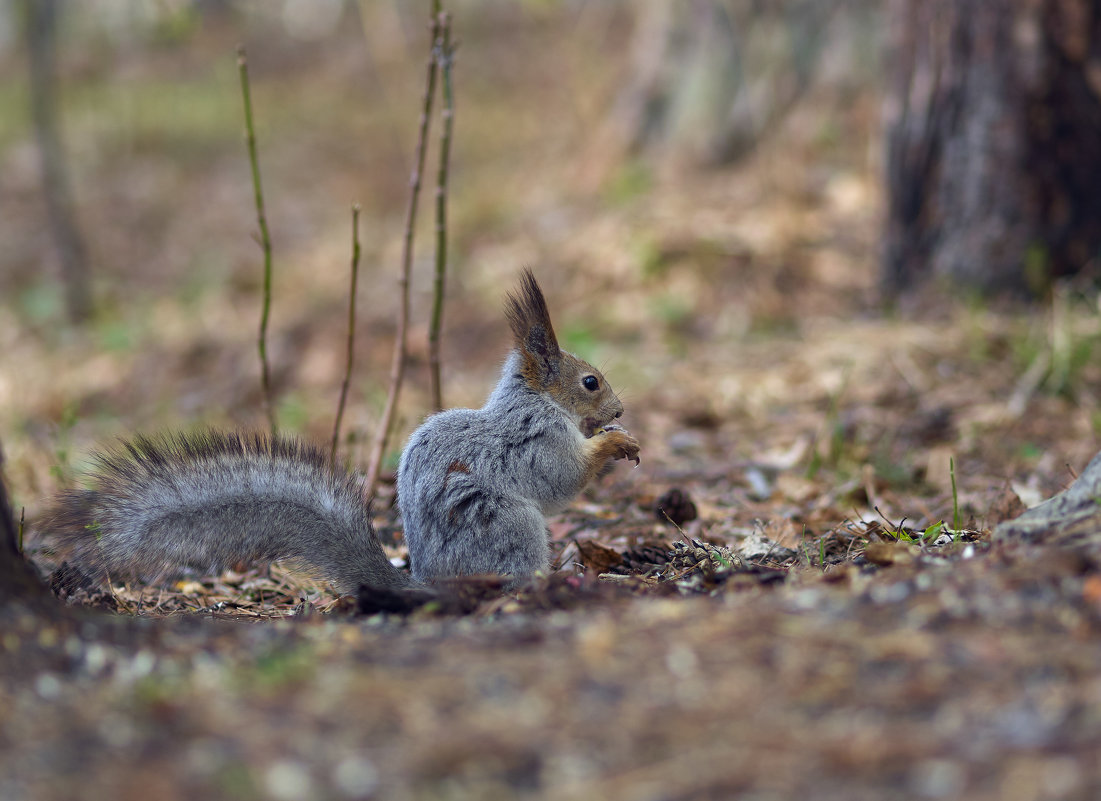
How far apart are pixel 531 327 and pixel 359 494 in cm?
77

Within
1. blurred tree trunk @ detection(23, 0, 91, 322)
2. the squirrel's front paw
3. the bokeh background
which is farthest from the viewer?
blurred tree trunk @ detection(23, 0, 91, 322)

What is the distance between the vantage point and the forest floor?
4.92 feet

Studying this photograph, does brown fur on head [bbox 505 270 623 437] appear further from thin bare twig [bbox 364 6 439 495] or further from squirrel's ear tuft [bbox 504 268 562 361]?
thin bare twig [bbox 364 6 439 495]

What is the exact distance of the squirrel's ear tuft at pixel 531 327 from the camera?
3.20 metres

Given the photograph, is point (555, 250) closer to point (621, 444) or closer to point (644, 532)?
point (644, 532)

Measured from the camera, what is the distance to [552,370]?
10.8 ft

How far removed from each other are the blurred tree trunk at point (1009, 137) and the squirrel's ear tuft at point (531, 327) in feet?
10.1

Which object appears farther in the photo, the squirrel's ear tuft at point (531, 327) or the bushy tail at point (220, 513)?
the squirrel's ear tuft at point (531, 327)

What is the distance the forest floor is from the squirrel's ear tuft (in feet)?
2.08

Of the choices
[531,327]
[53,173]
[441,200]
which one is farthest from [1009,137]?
[53,173]

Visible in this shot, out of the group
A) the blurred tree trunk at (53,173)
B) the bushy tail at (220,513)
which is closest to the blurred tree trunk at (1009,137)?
the bushy tail at (220,513)

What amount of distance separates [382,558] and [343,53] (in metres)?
14.6

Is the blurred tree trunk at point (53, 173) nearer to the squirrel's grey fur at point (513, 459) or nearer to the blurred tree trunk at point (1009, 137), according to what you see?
the blurred tree trunk at point (1009, 137)

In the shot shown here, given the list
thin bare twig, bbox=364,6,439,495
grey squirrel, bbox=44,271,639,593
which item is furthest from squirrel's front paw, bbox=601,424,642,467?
thin bare twig, bbox=364,6,439,495
